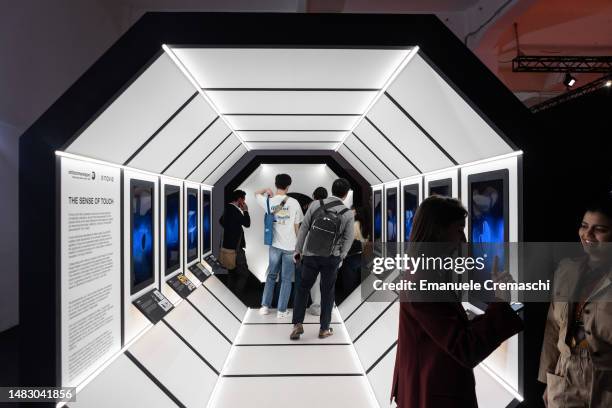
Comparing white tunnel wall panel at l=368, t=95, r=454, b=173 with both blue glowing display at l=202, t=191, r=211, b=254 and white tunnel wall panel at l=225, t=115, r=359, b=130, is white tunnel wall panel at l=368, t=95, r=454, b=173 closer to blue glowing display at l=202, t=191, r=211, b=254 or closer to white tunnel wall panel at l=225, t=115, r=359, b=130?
white tunnel wall panel at l=225, t=115, r=359, b=130

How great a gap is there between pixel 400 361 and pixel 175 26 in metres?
1.83

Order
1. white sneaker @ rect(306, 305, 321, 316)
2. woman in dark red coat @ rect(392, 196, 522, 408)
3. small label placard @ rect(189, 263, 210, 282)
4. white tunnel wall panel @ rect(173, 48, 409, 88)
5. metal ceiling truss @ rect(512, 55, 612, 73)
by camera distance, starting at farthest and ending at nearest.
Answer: metal ceiling truss @ rect(512, 55, 612, 73) → white sneaker @ rect(306, 305, 321, 316) → small label placard @ rect(189, 263, 210, 282) → white tunnel wall panel @ rect(173, 48, 409, 88) → woman in dark red coat @ rect(392, 196, 522, 408)

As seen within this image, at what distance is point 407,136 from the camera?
10.7 feet

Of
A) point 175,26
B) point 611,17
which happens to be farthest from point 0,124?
point 611,17

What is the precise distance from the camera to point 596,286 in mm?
1748

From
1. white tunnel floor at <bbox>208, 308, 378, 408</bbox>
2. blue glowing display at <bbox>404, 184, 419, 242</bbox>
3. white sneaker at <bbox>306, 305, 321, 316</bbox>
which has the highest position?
blue glowing display at <bbox>404, 184, 419, 242</bbox>

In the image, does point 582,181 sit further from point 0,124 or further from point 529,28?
point 529,28

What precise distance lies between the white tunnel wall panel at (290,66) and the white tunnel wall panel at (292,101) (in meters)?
0.20

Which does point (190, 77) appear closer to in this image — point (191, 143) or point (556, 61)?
point (191, 143)

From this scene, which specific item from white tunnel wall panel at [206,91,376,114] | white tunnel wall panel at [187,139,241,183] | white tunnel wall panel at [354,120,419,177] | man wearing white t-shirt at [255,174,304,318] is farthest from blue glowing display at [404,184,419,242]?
white tunnel wall panel at [187,139,241,183]

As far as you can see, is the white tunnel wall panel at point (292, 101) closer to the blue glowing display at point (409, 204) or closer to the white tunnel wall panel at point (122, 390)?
the blue glowing display at point (409, 204)

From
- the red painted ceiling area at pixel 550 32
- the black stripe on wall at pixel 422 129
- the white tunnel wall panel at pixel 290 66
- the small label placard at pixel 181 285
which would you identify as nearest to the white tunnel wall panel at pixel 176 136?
the white tunnel wall panel at pixel 290 66

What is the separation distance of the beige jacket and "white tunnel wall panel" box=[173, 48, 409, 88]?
1.38 meters

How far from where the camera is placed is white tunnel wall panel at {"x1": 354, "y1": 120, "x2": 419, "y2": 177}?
3.88 m
